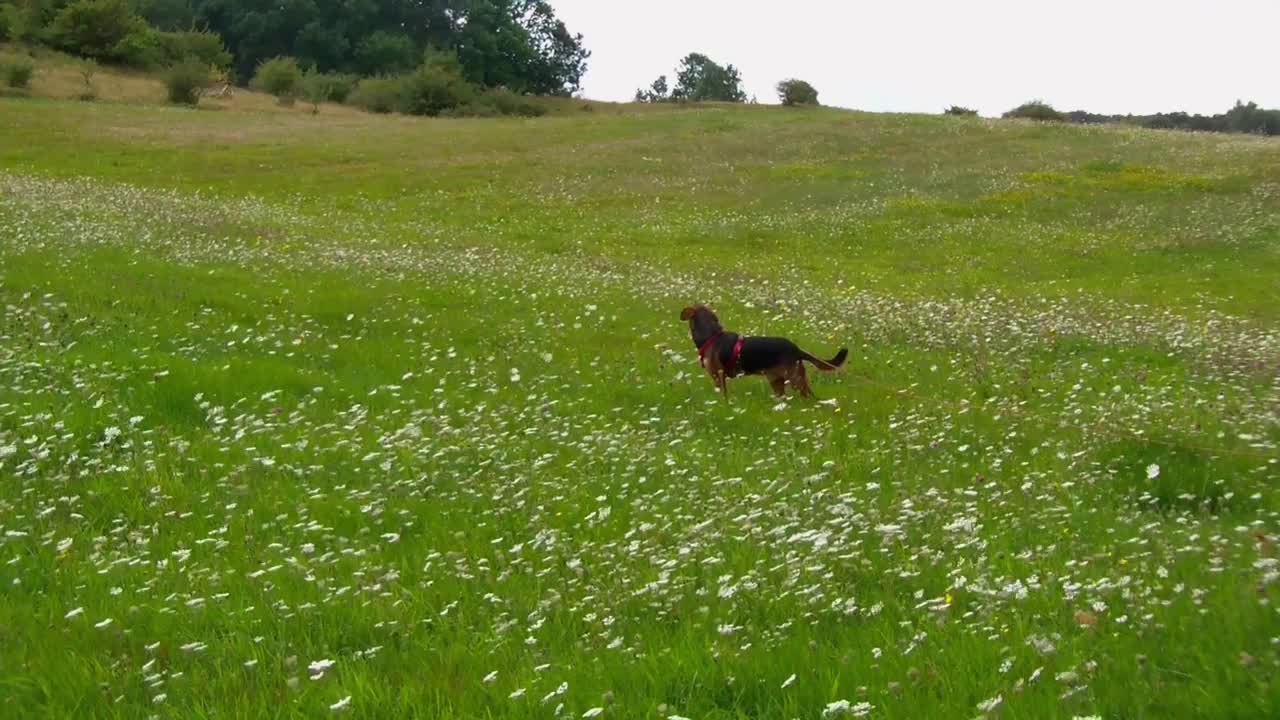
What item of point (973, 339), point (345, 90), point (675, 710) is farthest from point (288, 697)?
point (345, 90)

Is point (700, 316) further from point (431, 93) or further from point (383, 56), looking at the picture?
point (383, 56)

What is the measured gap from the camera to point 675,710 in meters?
4.17

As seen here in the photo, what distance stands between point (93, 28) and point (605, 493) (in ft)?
270

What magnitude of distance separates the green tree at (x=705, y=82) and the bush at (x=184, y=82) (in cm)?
8009

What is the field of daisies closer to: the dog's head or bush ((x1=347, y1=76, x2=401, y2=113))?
the dog's head

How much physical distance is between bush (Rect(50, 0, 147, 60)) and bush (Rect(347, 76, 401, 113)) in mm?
15842

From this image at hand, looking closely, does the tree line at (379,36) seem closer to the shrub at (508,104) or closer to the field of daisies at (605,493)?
the shrub at (508,104)

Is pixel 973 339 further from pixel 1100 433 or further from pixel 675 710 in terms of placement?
pixel 675 710

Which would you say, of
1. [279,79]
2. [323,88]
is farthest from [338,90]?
[279,79]

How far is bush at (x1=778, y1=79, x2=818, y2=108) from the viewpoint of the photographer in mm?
85875

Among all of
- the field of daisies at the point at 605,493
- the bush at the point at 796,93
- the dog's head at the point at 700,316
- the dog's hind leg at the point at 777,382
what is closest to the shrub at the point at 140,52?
the bush at the point at 796,93

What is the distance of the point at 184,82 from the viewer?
68.7 metres

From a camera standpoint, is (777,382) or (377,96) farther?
(377,96)

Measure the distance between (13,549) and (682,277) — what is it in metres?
18.9
